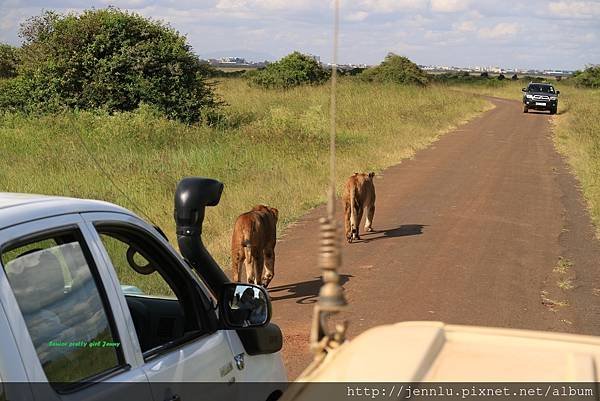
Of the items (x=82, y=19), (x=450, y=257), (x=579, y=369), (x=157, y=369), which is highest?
(x=82, y=19)

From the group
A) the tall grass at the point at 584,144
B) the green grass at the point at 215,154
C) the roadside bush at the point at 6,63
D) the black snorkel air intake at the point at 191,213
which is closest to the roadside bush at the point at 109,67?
the green grass at the point at 215,154

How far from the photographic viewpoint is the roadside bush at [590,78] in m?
64.6

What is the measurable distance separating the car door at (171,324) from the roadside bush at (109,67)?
56.3 ft

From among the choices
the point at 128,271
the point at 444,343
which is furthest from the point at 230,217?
the point at 444,343

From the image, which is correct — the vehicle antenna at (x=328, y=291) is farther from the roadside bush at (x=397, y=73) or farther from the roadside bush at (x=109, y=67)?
the roadside bush at (x=397, y=73)

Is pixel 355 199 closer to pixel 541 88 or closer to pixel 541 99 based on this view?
pixel 541 99

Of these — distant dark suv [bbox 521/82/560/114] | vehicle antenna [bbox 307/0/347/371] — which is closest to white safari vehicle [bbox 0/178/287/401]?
vehicle antenna [bbox 307/0/347/371]

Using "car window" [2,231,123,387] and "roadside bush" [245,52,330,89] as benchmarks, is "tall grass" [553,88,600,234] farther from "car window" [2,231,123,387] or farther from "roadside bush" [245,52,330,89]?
"roadside bush" [245,52,330,89]

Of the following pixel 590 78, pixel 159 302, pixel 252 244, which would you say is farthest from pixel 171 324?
pixel 590 78

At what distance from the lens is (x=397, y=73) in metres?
50.9

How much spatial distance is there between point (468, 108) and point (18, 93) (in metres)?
23.1

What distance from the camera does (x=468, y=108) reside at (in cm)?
3894

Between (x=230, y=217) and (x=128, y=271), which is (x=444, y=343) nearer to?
(x=128, y=271)

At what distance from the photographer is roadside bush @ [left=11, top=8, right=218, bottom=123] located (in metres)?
20.3
